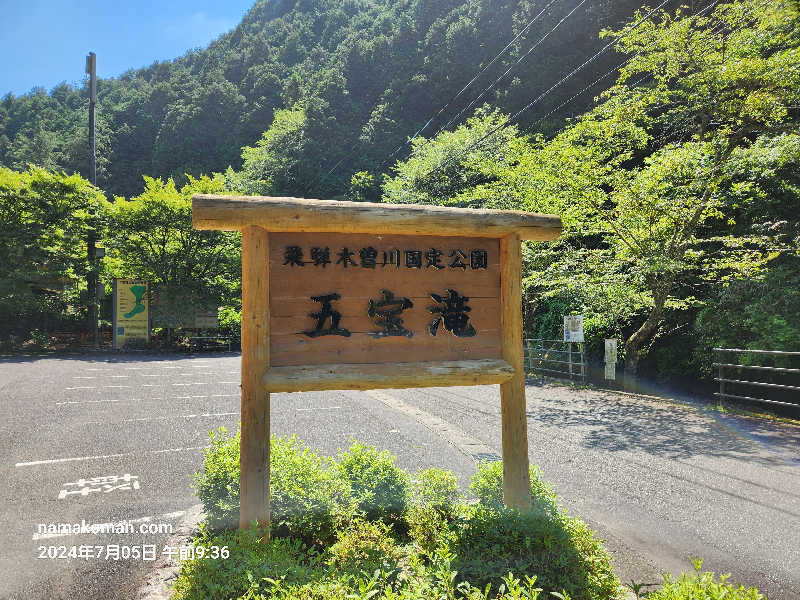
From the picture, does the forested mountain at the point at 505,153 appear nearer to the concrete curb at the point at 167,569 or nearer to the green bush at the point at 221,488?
the green bush at the point at 221,488

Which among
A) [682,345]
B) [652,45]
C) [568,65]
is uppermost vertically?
[568,65]

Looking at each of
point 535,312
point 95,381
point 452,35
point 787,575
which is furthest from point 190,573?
point 452,35

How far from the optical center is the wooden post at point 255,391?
10.0 feet

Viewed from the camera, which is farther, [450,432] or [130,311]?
[130,311]

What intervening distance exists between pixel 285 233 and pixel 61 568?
9.72 ft

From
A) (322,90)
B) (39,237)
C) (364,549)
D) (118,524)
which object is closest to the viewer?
(364,549)

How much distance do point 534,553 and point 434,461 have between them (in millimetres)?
3117

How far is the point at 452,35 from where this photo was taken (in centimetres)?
3281

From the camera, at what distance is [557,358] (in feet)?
47.4

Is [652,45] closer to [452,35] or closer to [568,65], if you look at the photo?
[568,65]

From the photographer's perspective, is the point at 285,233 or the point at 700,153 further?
the point at 700,153

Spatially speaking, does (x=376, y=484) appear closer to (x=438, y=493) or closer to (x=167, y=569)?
(x=438, y=493)

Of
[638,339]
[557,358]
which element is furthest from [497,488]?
[557,358]

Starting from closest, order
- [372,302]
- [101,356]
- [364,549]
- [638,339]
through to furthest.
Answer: [364,549] → [372,302] → [638,339] → [101,356]
